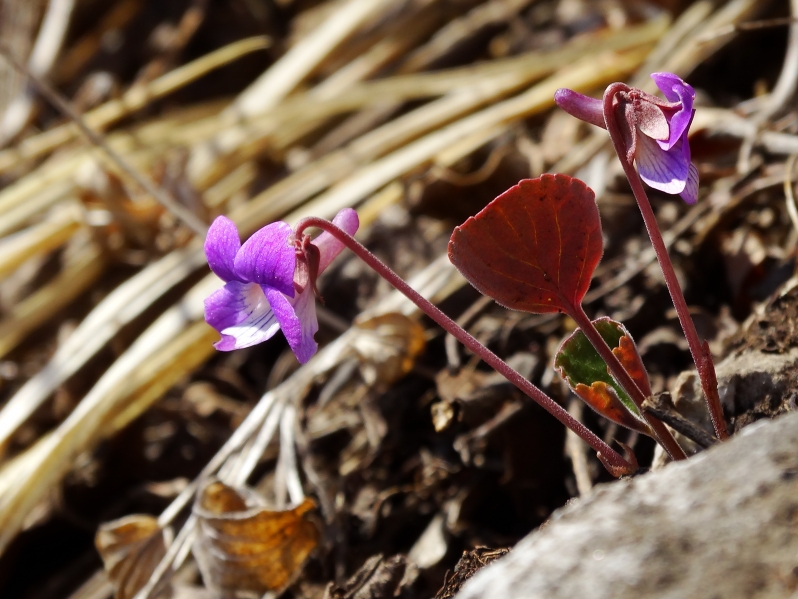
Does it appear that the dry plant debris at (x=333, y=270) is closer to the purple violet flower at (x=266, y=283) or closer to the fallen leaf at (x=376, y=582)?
the fallen leaf at (x=376, y=582)

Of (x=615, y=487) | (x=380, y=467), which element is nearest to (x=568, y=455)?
(x=380, y=467)

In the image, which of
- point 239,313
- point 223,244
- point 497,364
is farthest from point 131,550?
point 497,364

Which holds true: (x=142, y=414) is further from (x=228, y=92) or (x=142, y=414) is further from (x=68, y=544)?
(x=228, y=92)

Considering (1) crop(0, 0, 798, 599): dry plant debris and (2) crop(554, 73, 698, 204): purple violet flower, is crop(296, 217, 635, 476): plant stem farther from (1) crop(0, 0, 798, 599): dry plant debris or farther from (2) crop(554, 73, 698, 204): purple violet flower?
(2) crop(554, 73, 698, 204): purple violet flower

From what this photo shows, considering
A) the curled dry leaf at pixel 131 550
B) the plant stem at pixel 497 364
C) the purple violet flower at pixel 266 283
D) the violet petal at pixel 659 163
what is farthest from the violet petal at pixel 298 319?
the curled dry leaf at pixel 131 550

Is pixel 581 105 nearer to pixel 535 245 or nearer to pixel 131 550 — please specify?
pixel 535 245

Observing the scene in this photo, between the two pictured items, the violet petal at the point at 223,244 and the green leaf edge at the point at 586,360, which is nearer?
the violet petal at the point at 223,244
